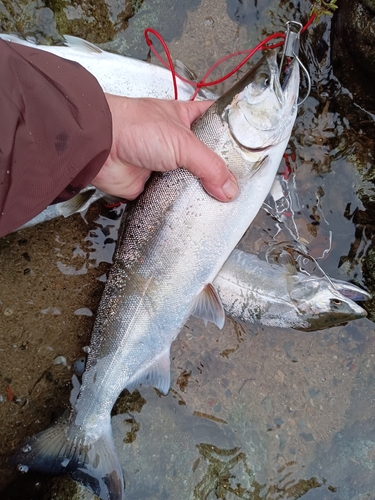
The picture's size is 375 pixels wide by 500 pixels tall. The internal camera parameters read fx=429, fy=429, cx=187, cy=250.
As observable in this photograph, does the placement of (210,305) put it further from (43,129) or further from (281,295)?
(43,129)

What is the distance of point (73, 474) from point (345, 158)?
8.42 feet

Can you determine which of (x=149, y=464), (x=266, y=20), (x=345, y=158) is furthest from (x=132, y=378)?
(x=266, y=20)

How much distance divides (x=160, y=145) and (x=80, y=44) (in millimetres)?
1053

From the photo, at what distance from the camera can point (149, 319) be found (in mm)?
2410

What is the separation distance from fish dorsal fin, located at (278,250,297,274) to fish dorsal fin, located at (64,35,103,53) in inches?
67.9

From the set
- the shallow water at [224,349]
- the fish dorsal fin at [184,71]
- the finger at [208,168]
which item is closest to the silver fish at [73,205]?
the shallow water at [224,349]

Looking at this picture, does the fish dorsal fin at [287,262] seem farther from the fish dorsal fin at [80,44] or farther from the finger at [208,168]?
the fish dorsal fin at [80,44]

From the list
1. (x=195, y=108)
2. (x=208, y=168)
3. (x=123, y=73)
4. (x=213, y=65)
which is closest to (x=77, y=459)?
(x=208, y=168)

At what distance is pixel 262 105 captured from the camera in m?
2.24

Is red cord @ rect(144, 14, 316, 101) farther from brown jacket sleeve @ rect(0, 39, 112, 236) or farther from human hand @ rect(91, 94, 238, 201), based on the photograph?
brown jacket sleeve @ rect(0, 39, 112, 236)

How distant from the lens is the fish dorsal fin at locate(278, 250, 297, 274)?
2.63 meters

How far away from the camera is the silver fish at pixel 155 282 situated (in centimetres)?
232

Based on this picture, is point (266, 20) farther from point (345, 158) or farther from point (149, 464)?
point (149, 464)

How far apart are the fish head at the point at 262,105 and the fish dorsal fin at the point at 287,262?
0.75 meters
